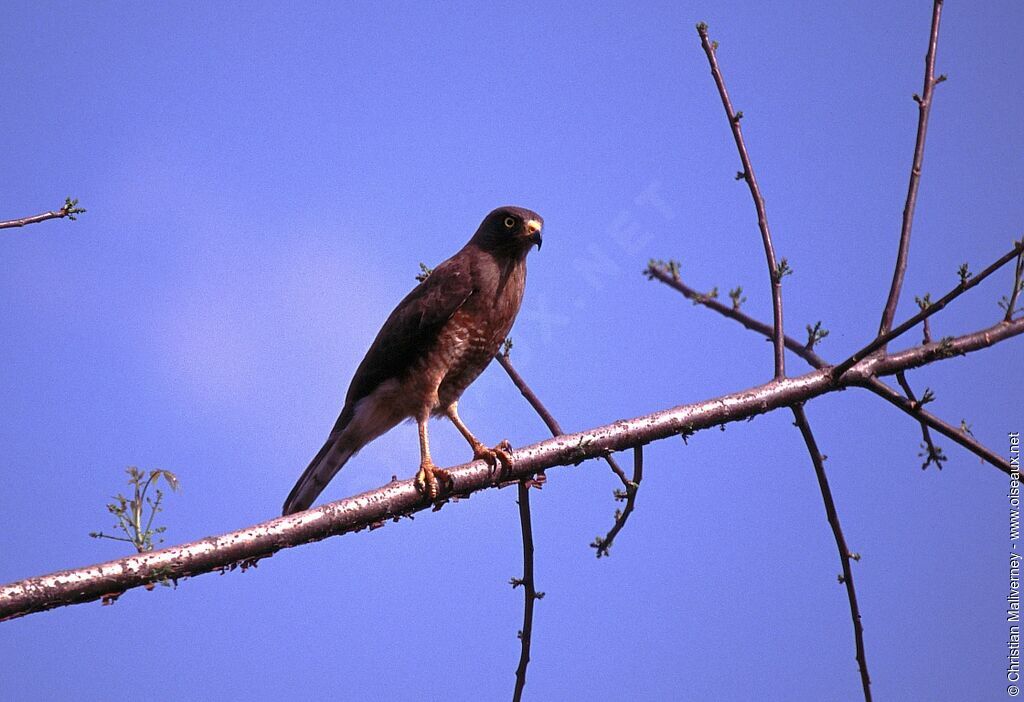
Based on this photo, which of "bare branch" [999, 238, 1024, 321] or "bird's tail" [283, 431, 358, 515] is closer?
"bare branch" [999, 238, 1024, 321]

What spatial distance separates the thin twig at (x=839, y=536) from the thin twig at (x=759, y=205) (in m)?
0.27

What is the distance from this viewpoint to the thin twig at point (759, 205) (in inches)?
159

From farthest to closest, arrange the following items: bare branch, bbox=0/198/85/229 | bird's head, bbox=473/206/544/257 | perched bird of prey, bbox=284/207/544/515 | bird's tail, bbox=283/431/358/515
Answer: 1. bird's head, bbox=473/206/544/257
2. perched bird of prey, bbox=284/207/544/515
3. bird's tail, bbox=283/431/358/515
4. bare branch, bbox=0/198/85/229

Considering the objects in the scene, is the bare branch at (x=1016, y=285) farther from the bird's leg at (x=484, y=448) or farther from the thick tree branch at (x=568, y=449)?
the bird's leg at (x=484, y=448)

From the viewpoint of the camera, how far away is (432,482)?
13.4 feet

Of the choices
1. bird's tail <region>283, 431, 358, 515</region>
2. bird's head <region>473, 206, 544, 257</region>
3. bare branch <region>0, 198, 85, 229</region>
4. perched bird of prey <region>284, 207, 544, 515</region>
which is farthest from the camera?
bird's head <region>473, 206, 544, 257</region>

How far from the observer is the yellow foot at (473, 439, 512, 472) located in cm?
410

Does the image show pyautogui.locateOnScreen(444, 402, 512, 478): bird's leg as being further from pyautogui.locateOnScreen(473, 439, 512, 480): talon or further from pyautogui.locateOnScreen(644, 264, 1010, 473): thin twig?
pyautogui.locateOnScreen(644, 264, 1010, 473): thin twig

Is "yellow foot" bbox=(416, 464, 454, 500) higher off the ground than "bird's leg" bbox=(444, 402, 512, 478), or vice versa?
"bird's leg" bbox=(444, 402, 512, 478)

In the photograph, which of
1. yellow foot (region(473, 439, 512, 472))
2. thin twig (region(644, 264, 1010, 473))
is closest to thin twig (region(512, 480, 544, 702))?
yellow foot (region(473, 439, 512, 472))

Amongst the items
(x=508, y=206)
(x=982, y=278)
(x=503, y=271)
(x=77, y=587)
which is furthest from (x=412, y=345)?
→ (x=982, y=278)

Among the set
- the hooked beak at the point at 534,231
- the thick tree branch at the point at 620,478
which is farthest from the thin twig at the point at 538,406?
the hooked beak at the point at 534,231

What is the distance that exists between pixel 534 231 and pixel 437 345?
3.27 ft

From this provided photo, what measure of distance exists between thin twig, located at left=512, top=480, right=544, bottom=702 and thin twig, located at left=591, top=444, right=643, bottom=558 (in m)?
0.46
